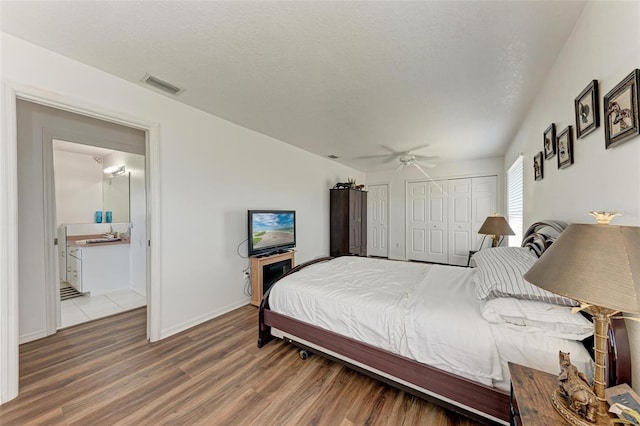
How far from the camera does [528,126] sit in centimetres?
279

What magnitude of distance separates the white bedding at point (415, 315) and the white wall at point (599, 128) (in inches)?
19.4

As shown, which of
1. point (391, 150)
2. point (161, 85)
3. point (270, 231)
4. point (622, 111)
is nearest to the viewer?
point (622, 111)

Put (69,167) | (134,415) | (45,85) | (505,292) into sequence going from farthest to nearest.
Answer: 1. (69,167)
2. (45,85)
3. (134,415)
4. (505,292)

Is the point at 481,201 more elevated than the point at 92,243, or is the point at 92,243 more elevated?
the point at 481,201

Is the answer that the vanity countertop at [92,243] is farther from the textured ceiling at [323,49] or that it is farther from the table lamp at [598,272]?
the table lamp at [598,272]

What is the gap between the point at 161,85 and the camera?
7.47 ft

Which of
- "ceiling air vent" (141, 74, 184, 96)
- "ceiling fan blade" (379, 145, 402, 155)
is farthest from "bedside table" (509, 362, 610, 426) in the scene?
"ceiling fan blade" (379, 145, 402, 155)

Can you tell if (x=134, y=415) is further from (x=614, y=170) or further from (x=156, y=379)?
(x=614, y=170)

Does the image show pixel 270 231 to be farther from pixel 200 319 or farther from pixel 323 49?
pixel 323 49

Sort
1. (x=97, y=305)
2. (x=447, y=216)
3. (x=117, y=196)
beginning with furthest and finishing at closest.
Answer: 1. (x=447, y=216)
2. (x=117, y=196)
3. (x=97, y=305)

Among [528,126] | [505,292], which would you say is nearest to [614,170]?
[505,292]

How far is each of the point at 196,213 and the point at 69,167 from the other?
162 inches

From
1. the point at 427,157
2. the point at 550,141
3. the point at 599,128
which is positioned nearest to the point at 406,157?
the point at 427,157

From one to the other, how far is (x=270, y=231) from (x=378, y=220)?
3.87m
